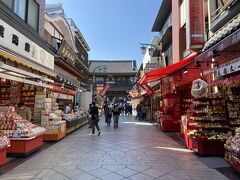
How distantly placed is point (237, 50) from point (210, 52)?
1002 mm

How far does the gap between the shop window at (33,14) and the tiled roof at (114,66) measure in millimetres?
40776

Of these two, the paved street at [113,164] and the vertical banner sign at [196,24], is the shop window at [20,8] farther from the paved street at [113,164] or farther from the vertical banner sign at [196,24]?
the vertical banner sign at [196,24]

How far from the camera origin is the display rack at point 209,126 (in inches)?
297

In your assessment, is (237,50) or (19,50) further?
(19,50)

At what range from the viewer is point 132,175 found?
5.50 metres

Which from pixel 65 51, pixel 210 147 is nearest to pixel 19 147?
pixel 210 147

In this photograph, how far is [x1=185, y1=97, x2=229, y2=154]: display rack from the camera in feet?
24.8

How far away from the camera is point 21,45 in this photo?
8945mm

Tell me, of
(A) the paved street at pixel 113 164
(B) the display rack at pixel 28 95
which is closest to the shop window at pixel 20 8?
(B) the display rack at pixel 28 95

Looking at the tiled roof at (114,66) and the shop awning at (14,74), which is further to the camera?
the tiled roof at (114,66)

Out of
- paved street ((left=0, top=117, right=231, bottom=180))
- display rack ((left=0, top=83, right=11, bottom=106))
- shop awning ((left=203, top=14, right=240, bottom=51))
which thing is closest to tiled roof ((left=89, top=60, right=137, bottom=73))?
display rack ((left=0, top=83, right=11, bottom=106))

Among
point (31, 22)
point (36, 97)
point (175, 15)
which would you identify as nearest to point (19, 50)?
point (36, 97)

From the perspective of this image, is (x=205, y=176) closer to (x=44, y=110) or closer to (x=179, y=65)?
(x=179, y=65)

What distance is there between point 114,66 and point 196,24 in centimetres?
4780
